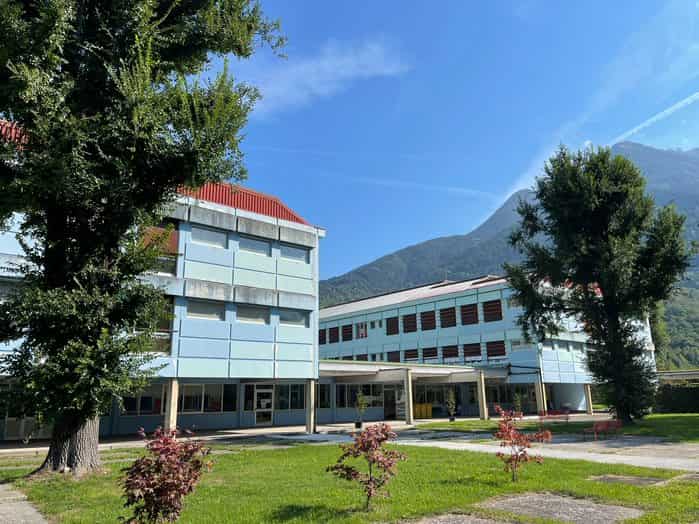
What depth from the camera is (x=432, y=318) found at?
4534cm

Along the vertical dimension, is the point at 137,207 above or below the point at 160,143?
below

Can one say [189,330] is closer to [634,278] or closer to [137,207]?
[137,207]

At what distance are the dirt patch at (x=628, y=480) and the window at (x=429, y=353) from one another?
3413 cm

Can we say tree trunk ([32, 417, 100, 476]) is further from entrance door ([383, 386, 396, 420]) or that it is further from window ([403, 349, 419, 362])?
window ([403, 349, 419, 362])

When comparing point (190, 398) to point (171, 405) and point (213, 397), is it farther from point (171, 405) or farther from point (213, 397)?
point (171, 405)

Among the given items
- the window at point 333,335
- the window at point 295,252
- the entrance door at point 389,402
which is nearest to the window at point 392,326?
the window at point 333,335

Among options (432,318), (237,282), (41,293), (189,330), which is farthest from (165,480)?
(432,318)

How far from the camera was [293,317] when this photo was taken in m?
25.4

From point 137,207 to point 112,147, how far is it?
4.83 ft

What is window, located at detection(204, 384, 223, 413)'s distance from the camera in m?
27.3

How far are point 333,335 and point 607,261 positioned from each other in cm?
3294

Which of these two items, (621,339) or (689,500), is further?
(621,339)

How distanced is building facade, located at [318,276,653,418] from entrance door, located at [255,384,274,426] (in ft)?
34.2

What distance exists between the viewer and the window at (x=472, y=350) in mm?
41628
